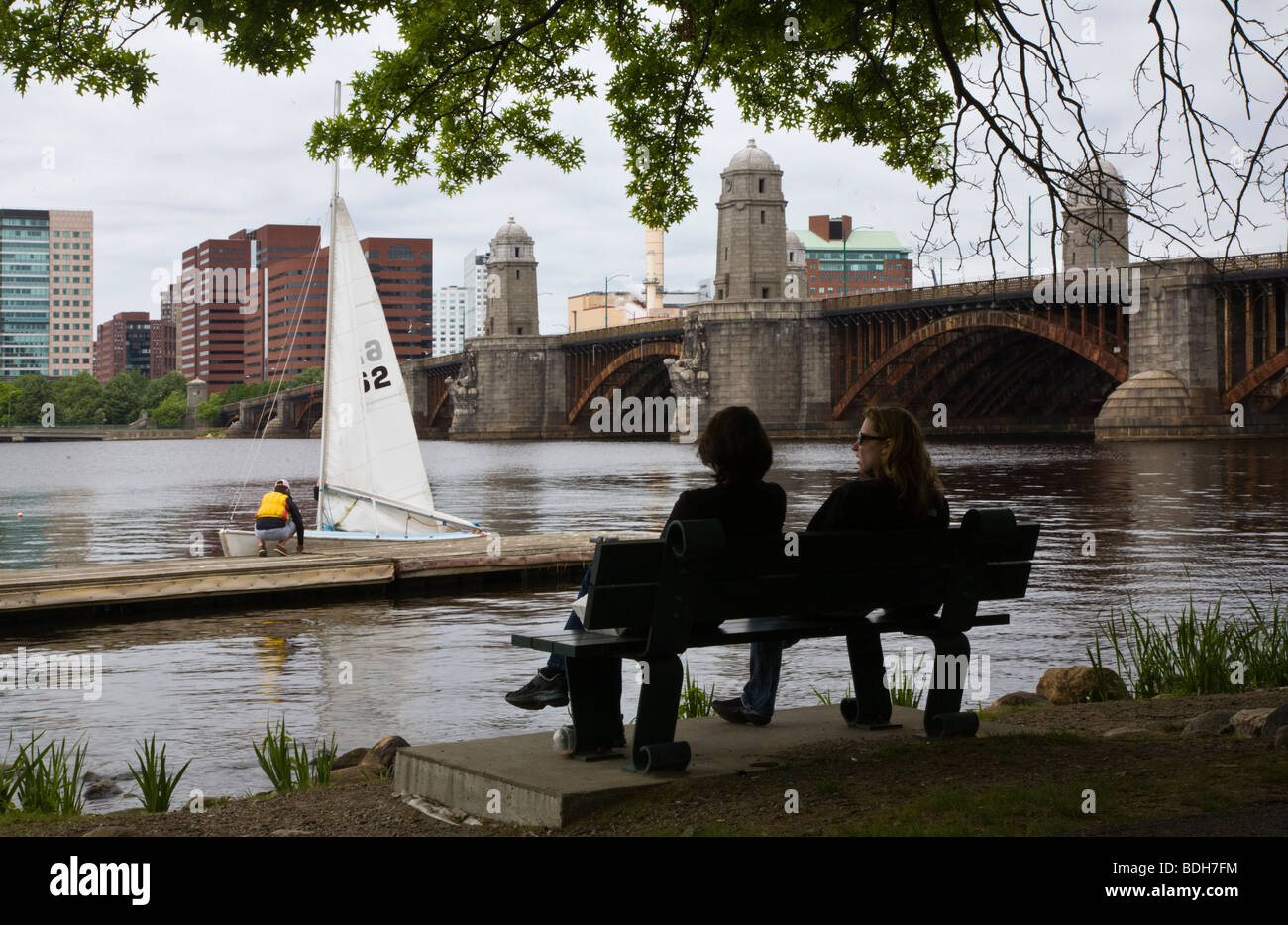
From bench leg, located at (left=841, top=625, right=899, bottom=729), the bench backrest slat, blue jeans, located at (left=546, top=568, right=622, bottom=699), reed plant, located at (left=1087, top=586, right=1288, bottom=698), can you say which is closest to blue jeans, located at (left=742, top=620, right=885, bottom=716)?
bench leg, located at (left=841, top=625, right=899, bottom=729)

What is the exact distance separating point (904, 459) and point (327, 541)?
663 inches

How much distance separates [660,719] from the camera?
6.34 metres

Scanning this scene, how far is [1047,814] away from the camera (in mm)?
5574

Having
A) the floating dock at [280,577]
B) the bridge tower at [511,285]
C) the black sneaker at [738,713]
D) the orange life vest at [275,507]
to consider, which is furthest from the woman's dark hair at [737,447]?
the bridge tower at [511,285]

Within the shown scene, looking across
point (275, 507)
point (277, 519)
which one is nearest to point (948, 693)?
point (277, 519)

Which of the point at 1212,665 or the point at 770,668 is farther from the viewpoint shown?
the point at 1212,665

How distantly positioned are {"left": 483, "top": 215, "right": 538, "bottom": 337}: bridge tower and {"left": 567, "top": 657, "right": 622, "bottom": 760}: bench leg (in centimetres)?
13730

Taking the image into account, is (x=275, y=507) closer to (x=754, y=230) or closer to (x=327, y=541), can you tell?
(x=327, y=541)

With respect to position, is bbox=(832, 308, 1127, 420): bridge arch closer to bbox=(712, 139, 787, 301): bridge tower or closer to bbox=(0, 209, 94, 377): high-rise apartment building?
bbox=(712, 139, 787, 301): bridge tower

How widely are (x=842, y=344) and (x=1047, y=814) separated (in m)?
101

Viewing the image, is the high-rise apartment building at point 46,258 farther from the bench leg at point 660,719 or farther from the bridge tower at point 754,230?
the bench leg at point 660,719

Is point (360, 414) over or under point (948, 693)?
over

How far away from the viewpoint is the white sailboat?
74.1 feet

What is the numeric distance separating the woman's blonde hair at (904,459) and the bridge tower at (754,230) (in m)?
104
